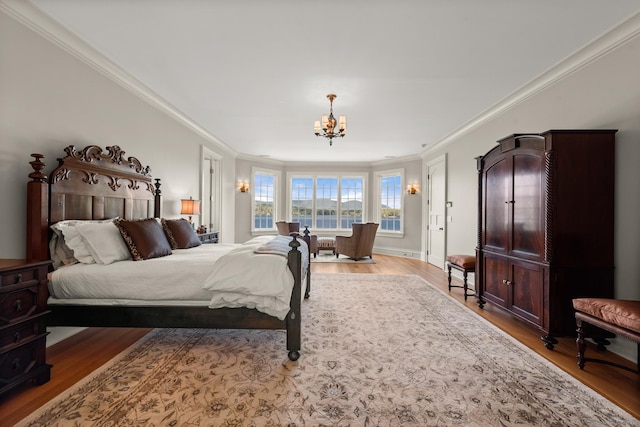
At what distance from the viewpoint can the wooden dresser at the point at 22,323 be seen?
1.82 meters

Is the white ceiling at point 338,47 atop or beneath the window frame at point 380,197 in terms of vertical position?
atop

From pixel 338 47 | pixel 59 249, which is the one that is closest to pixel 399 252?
pixel 338 47

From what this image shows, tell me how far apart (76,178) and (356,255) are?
5.80 meters

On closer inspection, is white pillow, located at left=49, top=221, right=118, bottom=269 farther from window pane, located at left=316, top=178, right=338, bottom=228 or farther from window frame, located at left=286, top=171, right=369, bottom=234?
window pane, located at left=316, top=178, right=338, bottom=228

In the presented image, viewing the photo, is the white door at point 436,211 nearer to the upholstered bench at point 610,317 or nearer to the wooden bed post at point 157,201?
the upholstered bench at point 610,317

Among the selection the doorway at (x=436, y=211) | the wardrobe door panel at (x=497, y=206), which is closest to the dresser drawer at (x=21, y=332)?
the wardrobe door panel at (x=497, y=206)

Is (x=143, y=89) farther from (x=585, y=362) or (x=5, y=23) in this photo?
(x=585, y=362)

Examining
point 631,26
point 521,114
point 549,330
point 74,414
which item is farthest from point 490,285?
point 74,414

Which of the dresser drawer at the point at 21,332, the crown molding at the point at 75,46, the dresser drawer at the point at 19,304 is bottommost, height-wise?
the dresser drawer at the point at 21,332

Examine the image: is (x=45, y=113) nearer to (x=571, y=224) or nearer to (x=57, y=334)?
(x=57, y=334)

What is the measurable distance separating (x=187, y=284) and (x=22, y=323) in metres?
1.00

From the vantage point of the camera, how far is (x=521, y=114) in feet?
12.9

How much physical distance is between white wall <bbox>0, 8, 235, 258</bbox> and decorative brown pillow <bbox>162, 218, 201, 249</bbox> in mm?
968

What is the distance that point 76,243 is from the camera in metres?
2.60
